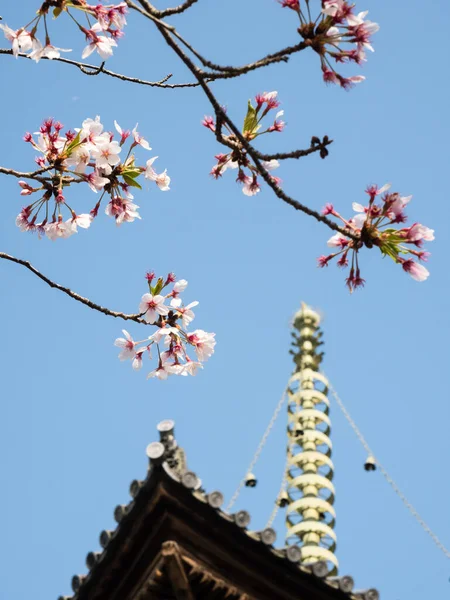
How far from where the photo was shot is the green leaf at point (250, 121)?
469 cm

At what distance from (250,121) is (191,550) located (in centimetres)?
390

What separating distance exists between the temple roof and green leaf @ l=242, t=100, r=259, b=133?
3.29 metres

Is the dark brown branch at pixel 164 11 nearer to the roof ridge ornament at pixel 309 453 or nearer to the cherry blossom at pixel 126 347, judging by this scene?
the cherry blossom at pixel 126 347

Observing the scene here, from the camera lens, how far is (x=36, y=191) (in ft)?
16.6

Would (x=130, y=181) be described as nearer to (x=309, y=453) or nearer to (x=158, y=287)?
(x=158, y=287)

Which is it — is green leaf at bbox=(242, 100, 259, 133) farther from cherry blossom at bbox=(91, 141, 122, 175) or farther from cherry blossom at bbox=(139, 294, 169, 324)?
cherry blossom at bbox=(139, 294, 169, 324)

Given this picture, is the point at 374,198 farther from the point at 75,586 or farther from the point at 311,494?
the point at 311,494

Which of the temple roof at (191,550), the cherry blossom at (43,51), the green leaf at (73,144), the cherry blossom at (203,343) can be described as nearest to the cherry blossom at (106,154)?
the green leaf at (73,144)

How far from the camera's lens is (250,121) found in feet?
15.4

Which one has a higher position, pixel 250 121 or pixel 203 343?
pixel 250 121

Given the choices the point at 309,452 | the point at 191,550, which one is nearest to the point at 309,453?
the point at 309,452

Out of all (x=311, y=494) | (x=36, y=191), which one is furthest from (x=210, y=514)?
(x=311, y=494)

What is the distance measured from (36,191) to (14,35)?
0.87 metres

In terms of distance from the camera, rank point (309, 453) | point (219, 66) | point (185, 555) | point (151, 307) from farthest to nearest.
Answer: point (309, 453) < point (185, 555) < point (151, 307) < point (219, 66)
